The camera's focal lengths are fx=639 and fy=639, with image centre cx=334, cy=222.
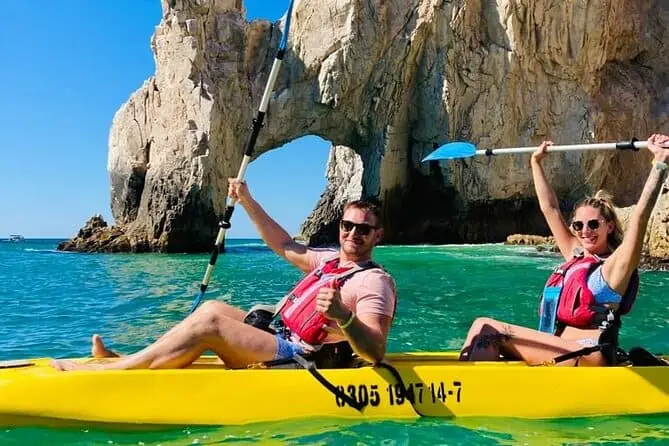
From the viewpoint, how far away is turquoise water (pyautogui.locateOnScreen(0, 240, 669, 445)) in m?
3.57

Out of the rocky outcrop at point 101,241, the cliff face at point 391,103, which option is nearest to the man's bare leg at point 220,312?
the cliff face at point 391,103

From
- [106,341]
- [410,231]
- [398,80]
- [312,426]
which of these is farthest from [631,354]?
[410,231]

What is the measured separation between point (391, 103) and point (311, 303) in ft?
86.1

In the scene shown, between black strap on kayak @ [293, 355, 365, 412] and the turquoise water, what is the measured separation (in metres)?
0.11

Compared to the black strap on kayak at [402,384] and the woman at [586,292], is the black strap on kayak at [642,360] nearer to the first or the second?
the woman at [586,292]

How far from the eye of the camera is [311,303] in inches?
146

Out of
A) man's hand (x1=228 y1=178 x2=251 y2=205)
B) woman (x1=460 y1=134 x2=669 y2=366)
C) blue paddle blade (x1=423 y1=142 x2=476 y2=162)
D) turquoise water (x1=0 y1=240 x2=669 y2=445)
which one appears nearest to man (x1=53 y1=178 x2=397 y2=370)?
turquoise water (x1=0 y1=240 x2=669 y2=445)

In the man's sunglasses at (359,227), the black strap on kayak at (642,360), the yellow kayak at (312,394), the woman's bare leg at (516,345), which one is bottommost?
the yellow kayak at (312,394)

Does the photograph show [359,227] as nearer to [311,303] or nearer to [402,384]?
[311,303]

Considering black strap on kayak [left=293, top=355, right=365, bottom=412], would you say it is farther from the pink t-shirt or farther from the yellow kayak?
the pink t-shirt

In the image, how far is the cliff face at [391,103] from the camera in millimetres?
27672

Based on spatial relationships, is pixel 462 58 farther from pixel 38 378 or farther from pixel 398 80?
pixel 38 378

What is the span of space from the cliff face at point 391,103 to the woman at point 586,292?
23.8 meters

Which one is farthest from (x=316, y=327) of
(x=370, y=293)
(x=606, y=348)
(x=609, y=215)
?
(x=609, y=215)
